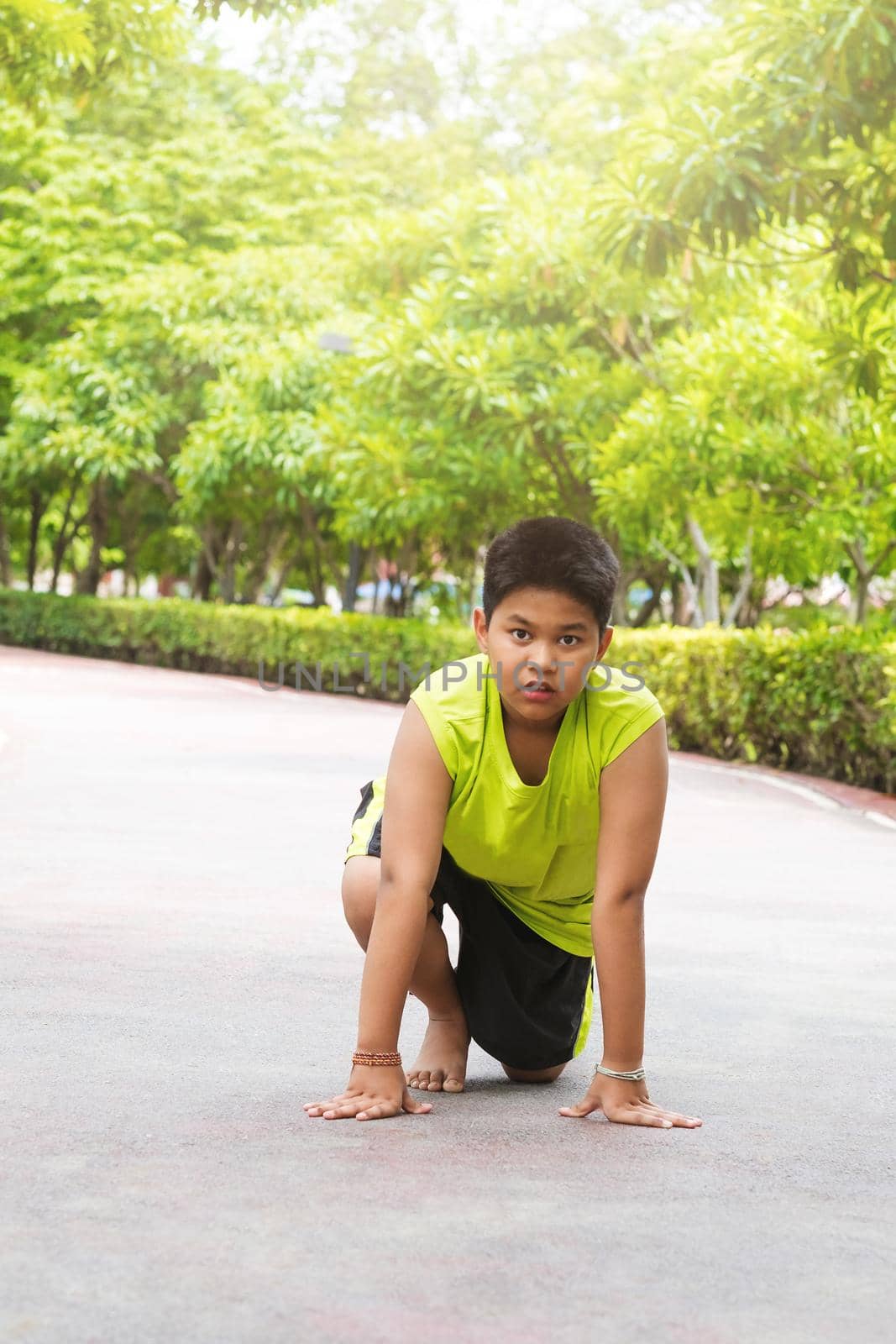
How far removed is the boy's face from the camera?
13.2ft

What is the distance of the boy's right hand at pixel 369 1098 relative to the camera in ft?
13.4

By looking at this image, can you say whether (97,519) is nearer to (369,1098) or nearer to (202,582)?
(202,582)

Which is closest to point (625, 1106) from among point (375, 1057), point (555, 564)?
point (375, 1057)

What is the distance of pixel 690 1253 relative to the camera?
328 centimetres

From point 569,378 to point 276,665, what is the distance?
Answer: 1004 cm

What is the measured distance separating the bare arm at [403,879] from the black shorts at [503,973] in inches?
12.1

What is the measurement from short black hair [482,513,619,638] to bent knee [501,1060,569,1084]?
1203 mm

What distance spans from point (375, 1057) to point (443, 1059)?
483 mm

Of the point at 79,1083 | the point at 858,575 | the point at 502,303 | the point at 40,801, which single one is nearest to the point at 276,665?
the point at 502,303

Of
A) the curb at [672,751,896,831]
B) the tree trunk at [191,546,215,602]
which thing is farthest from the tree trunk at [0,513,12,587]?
the curb at [672,751,896,831]

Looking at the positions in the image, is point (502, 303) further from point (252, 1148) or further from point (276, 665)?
point (252, 1148)

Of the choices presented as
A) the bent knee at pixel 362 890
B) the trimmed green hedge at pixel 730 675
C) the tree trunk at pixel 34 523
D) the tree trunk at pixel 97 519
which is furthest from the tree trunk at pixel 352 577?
the bent knee at pixel 362 890

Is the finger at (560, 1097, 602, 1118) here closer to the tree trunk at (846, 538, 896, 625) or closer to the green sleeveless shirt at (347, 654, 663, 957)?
the green sleeveless shirt at (347, 654, 663, 957)

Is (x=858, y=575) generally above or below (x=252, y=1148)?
above
